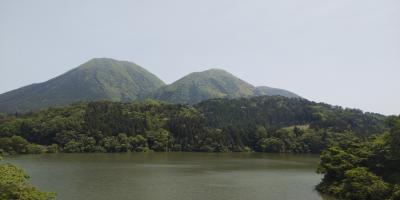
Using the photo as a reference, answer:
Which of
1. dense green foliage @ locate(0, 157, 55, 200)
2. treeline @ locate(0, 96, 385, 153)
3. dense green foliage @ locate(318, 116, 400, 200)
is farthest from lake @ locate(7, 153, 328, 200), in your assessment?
treeline @ locate(0, 96, 385, 153)

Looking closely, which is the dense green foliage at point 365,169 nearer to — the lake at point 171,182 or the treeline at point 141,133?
the lake at point 171,182

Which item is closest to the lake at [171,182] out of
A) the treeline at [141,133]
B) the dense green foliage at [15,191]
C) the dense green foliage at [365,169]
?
the dense green foliage at [365,169]

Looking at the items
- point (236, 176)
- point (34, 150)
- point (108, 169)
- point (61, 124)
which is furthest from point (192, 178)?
point (61, 124)

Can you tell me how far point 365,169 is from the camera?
5666cm

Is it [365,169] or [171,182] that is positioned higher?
[365,169]

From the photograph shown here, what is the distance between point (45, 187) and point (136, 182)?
13143 millimetres

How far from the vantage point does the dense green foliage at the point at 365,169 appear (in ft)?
170

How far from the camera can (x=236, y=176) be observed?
76.3 metres

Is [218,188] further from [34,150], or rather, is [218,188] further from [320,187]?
[34,150]

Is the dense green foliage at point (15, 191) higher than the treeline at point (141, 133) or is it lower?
lower

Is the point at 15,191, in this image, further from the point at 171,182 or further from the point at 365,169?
the point at 365,169

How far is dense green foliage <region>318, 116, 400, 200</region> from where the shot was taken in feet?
170

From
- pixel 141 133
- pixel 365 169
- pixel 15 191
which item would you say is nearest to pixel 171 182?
pixel 365 169

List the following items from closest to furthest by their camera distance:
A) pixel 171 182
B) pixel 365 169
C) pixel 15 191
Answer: pixel 15 191 → pixel 365 169 → pixel 171 182
